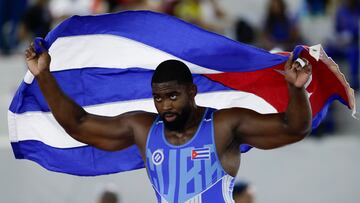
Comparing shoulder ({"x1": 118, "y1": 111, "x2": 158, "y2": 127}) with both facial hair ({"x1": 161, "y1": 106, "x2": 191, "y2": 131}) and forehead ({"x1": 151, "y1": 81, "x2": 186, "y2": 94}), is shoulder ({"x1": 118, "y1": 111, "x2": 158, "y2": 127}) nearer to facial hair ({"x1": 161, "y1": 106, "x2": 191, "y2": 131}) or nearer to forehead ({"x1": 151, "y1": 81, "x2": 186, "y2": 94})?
facial hair ({"x1": 161, "y1": 106, "x2": 191, "y2": 131})

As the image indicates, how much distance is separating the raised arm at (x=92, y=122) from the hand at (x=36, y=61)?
31 mm

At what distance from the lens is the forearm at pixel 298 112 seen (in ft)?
20.9

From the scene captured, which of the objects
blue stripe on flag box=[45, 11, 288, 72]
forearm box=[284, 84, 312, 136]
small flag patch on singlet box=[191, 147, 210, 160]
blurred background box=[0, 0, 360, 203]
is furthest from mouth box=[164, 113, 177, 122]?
blurred background box=[0, 0, 360, 203]

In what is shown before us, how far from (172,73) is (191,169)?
0.56 meters

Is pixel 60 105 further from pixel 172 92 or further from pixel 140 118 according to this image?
pixel 172 92

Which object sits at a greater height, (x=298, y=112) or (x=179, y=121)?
(x=298, y=112)

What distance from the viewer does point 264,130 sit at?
260 inches

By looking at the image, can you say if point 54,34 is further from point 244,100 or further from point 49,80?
point 244,100

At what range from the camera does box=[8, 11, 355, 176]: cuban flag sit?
24.8ft

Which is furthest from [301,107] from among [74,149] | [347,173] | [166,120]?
[347,173]

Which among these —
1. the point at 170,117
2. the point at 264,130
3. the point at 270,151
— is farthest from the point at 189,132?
the point at 270,151

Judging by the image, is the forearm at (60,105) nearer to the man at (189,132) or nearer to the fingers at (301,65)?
the man at (189,132)

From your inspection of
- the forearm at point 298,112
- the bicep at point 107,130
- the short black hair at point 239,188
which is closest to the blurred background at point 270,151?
the short black hair at point 239,188

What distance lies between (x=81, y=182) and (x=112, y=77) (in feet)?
14.2
